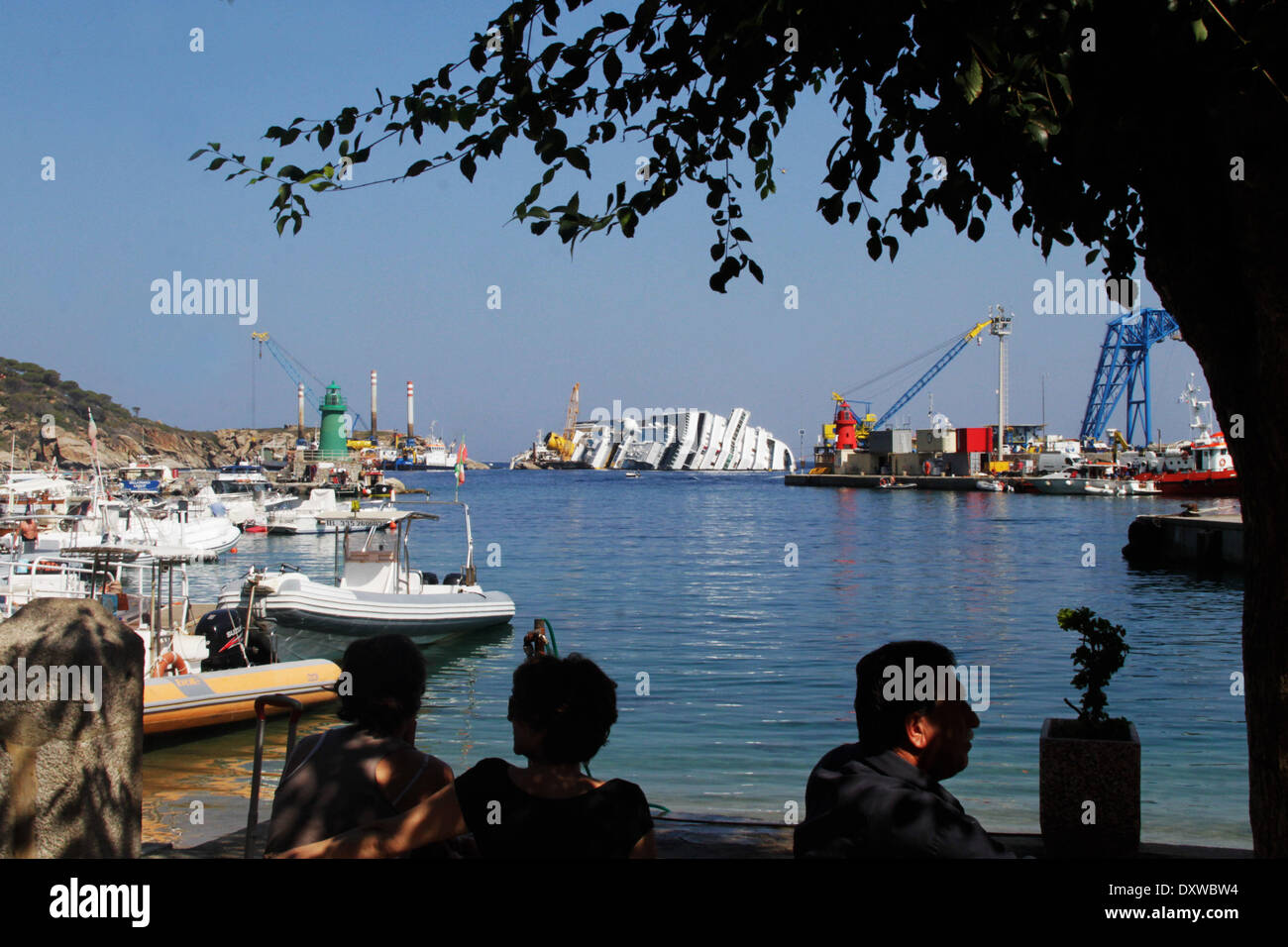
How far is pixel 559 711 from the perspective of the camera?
3127mm

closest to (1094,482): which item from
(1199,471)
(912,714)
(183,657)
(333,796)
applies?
(1199,471)

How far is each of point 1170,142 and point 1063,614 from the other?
3.62 metres

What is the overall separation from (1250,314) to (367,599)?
54.5 feet

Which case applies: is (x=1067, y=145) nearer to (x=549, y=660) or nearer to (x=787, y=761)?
(x=549, y=660)

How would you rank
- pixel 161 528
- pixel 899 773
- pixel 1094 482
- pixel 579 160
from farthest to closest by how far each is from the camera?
pixel 1094 482 < pixel 161 528 < pixel 579 160 < pixel 899 773

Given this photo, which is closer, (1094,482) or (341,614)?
(341,614)

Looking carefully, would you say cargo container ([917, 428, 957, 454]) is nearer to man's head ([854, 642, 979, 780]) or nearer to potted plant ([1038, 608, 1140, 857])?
potted plant ([1038, 608, 1140, 857])

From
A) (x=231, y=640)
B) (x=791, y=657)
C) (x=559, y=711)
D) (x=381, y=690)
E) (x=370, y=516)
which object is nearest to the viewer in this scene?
(x=559, y=711)

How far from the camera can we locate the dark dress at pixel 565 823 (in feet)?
9.85

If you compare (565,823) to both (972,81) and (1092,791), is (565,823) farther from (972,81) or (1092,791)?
(1092,791)

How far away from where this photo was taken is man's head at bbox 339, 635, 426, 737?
340 cm

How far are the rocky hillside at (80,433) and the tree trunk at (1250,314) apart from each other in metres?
90.0

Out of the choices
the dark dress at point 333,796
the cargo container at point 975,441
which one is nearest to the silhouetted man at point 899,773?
the dark dress at point 333,796

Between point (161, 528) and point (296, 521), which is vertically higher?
point (161, 528)
